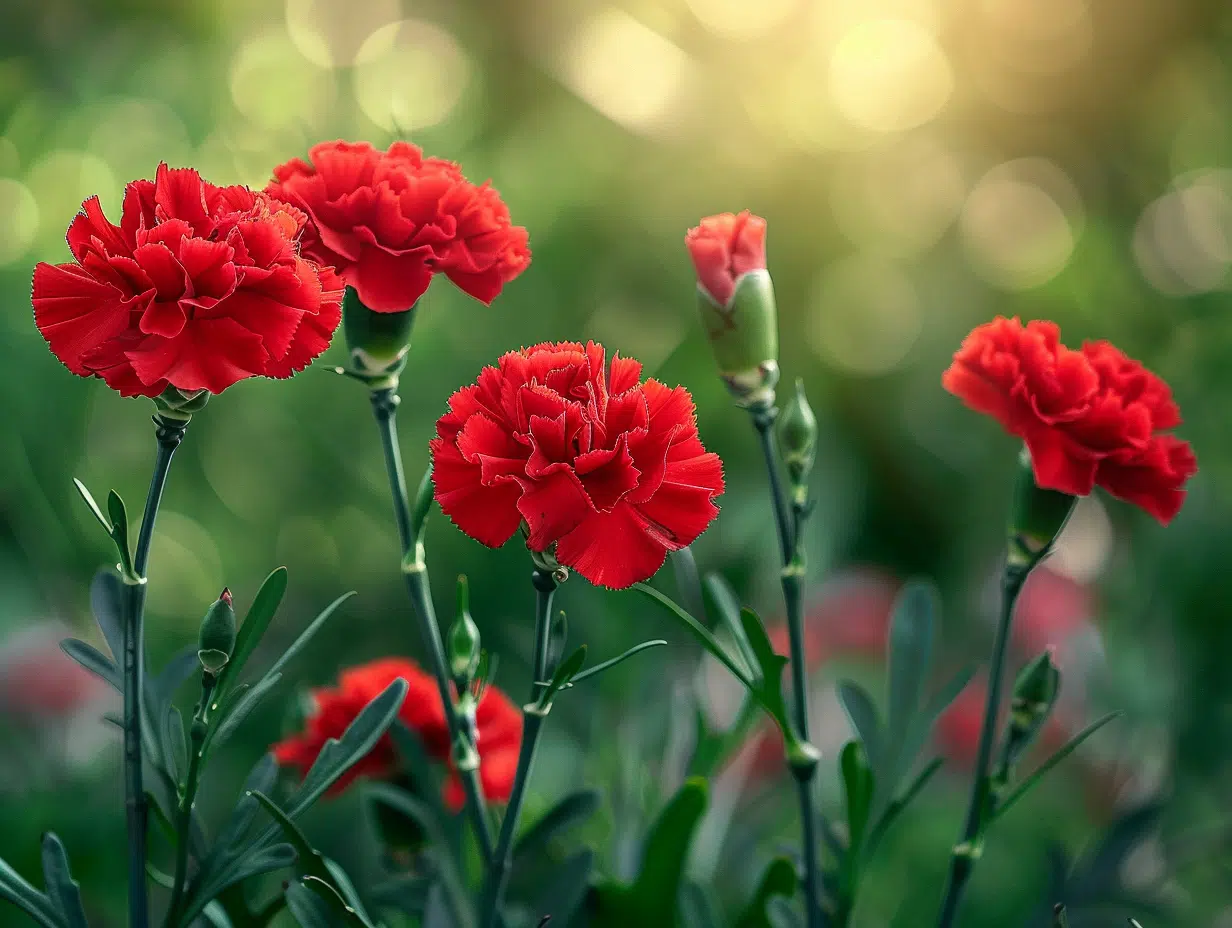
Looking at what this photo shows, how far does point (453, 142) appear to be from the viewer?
927 mm

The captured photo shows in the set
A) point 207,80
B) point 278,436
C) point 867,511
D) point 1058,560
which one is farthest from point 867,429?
point 207,80

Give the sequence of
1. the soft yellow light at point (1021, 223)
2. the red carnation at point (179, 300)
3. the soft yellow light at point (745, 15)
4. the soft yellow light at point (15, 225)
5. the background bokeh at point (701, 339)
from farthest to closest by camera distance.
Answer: the soft yellow light at point (745, 15), the soft yellow light at point (1021, 223), the soft yellow light at point (15, 225), the background bokeh at point (701, 339), the red carnation at point (179, 300)

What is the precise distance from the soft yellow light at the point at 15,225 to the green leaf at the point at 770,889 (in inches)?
27.2

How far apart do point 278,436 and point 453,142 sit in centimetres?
30

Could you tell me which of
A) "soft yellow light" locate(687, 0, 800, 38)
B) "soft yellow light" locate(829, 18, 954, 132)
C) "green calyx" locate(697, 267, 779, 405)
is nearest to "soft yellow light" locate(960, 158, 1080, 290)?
"soft yellow light" locate(829, 18, 954, 132)

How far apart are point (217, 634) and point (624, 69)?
101cm

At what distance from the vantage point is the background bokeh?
0.62 m

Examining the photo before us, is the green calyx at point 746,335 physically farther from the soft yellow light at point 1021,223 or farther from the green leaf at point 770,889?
the soft yellow light at point 1021,223

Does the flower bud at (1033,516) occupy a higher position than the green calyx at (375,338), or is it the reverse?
the green calyx at (375,338)

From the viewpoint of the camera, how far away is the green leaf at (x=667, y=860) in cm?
36

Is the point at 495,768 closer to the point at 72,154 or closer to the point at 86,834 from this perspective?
the point at 86,834

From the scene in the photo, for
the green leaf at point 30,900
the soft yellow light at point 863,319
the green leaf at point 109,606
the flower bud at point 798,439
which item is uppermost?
the flower bud at point 798,439

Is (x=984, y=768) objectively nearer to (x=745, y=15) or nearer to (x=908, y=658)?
(x=908, y=658)

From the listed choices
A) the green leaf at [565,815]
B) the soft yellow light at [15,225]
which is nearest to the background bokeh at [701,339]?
the soft yellow light at [15,225]
